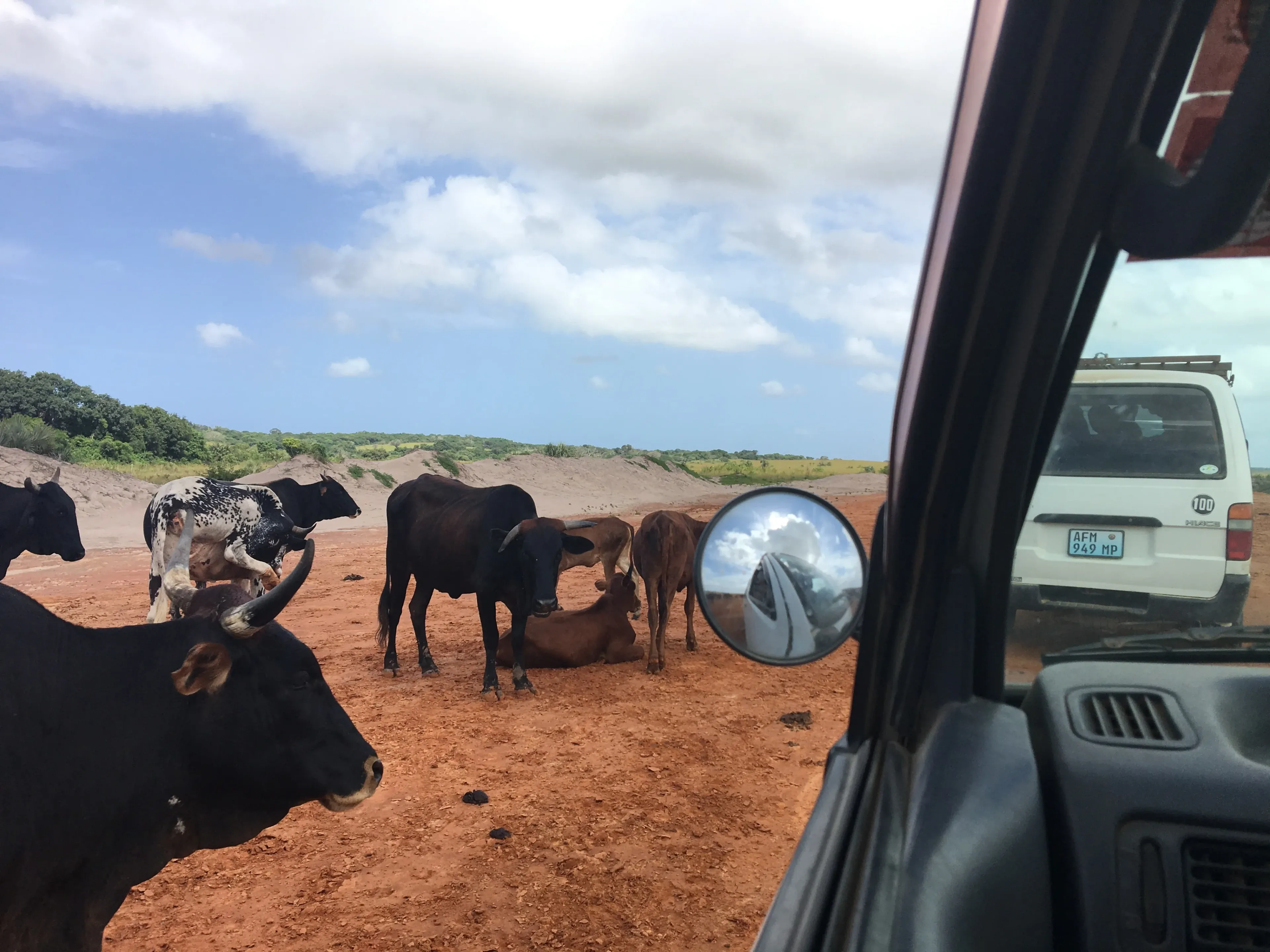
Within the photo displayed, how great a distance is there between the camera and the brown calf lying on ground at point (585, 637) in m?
8.95

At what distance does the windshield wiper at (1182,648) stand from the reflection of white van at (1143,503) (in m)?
0.03

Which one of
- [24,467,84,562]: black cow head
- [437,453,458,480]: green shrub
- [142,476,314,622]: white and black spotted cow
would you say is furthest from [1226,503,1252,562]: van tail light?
[437,453,458,480]: green shrub

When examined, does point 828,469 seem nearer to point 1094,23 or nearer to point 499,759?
point 499,759

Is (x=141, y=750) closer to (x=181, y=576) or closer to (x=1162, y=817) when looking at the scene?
(x=181, y=576)

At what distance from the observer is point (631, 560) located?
10.2 metres

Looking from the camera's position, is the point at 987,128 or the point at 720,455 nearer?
the point at 987,128

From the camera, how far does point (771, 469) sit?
2324 inches

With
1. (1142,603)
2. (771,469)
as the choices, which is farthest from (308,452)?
(771,469)

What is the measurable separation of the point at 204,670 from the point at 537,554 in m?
5.01

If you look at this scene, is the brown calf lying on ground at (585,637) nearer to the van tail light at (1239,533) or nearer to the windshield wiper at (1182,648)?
the windshield wiper at (1182,648)

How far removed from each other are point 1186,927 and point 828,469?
64232 mm

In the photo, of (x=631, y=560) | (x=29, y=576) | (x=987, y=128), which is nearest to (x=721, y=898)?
(x=987, y=128)

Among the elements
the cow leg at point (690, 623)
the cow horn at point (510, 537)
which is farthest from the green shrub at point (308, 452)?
the cow horn at point (510, 537)

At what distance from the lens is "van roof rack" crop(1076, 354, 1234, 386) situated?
1483mm
